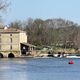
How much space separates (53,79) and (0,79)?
717 cm

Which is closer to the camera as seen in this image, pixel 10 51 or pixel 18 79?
pixel 18 79

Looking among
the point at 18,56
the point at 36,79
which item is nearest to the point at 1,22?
the point at 36,79

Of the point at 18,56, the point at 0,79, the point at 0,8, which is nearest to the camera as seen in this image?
the point at 0,79

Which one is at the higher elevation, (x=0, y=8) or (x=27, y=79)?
(x=0, y=8)

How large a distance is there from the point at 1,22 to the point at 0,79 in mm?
14327

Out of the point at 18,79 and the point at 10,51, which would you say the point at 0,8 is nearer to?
the point at 18,79

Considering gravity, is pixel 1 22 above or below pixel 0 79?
above

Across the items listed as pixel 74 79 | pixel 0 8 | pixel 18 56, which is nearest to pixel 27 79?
pixel 74 79

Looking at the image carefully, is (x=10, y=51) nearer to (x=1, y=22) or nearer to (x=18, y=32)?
(x=18, y=32)

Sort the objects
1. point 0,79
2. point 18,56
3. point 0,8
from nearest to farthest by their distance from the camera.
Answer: point 0,79 → point 0,8 → point 18,56

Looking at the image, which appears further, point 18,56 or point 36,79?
point 18,56

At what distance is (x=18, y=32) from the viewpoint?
200 metres

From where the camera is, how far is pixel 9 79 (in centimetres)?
6462

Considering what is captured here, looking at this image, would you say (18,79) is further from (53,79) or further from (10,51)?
(10,51)
